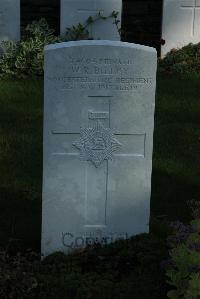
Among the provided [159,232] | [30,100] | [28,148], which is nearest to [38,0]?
[30,100]

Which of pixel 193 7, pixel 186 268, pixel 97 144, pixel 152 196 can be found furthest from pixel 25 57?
pixel 186 268

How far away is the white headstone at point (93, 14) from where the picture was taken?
10508mm

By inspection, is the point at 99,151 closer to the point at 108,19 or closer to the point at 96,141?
the point at 96,141

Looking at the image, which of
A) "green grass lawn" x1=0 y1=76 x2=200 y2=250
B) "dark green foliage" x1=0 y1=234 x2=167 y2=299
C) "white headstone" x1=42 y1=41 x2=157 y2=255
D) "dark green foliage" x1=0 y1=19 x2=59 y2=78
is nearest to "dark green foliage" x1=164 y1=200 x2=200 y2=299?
"dark green foliage" x1=0 y1=234 x2=167 y2=299

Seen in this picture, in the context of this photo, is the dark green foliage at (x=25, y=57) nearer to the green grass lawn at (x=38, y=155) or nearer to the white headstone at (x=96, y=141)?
the green grass lawn at (x=38, y=155)

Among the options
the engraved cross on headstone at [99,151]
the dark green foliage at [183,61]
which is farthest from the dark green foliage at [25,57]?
the engraved cross on headstone at [99,151]

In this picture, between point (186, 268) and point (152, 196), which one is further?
point (152, 196)

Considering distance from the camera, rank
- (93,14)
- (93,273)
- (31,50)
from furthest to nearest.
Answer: (93,14) → (31,50) → (93,273)

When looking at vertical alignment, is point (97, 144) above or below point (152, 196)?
above

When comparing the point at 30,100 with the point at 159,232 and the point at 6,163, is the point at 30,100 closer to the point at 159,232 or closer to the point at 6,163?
the point at 6,163

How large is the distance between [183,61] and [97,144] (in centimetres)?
574

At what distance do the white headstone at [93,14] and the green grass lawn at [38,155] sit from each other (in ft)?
4.03

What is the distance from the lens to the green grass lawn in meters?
5.86

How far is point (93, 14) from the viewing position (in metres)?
10.6
